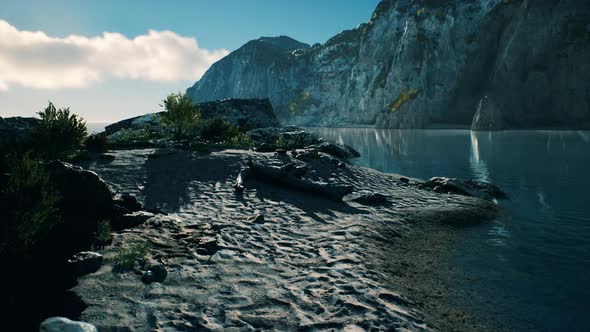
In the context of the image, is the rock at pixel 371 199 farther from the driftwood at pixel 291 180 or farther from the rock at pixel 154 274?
the rock at pixel 154 274

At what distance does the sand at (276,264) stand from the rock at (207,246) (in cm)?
12

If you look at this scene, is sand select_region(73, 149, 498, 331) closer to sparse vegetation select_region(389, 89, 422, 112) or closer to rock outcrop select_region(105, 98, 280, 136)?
rock outcrop select_region(105, 98, 280, 136)

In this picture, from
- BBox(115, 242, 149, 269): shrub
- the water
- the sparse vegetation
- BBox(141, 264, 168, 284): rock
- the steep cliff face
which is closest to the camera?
BBox(141, 264, 168, 284): rock

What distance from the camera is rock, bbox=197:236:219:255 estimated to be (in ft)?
27.2

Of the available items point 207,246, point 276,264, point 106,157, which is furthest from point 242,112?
point 276,264

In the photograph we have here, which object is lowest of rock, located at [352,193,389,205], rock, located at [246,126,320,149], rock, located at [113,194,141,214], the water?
the water

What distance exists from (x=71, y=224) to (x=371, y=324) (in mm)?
6942

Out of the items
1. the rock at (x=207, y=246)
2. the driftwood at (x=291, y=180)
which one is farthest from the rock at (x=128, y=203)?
the driftwood at (x=291, y=180)

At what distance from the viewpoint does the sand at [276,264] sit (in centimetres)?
595

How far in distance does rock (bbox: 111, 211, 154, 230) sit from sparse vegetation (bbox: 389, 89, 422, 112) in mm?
113304

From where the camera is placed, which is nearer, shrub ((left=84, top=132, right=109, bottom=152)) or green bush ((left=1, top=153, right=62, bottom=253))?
green bush ((left=1, top=153, right=62, bottom=253))

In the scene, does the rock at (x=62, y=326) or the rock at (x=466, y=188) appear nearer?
the rock at (x=62, y=326)

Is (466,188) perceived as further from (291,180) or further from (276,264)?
(276,264)

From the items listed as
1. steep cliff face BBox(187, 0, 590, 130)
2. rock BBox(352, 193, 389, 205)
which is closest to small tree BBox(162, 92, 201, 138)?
rock BBox(352, 193, 389, 205)
